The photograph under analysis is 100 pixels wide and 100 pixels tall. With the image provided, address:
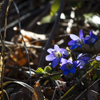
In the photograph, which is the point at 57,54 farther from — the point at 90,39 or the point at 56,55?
the point at 90,39

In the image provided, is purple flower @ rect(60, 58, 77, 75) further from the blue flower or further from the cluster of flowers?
the blue flower

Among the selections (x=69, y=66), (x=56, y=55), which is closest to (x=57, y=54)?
(x=56, y=55)

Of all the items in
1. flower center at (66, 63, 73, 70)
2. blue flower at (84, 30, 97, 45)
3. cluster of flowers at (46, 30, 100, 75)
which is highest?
blue flower at (84, 30, 97, 45)

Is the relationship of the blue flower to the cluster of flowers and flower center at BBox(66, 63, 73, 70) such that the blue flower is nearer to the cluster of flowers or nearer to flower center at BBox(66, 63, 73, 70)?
the cluster of flowers

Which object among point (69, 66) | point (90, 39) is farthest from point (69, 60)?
point (90, 39)

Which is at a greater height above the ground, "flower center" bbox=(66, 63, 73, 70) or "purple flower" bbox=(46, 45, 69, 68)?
"purple flower" bbox=(46, 45, 69, 68)

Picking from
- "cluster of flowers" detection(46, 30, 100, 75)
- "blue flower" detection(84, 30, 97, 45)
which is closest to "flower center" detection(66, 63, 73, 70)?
"cluster of flowers" detection(46, 30, 100, 75)

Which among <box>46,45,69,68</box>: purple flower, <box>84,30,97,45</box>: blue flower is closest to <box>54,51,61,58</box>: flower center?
<box>46,45,69,68</box>: purple flower

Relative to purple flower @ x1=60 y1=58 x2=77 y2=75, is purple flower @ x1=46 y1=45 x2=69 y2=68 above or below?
above

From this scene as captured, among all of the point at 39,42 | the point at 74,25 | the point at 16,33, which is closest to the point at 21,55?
the point at 39,42

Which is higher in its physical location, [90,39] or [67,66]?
[90,39]

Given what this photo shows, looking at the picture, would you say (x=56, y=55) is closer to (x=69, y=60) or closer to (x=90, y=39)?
(x=69, y=60)
